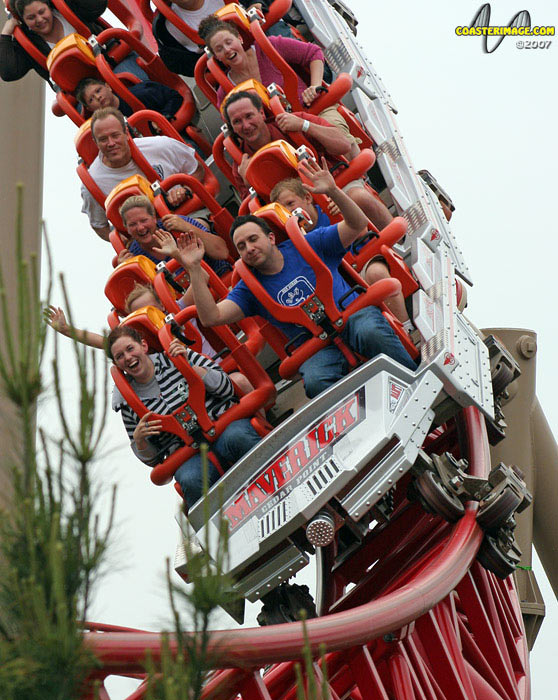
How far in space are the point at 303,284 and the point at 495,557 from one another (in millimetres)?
1531

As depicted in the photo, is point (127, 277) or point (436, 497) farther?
point (127, 277)

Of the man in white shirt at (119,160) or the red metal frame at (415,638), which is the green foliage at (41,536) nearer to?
the red metal frame at (415,638)

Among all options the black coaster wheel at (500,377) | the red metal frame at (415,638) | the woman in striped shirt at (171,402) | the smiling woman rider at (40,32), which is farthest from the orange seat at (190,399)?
the smiling woman rider at (40,32)

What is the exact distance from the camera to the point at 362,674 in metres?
4.98

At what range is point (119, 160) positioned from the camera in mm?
6301

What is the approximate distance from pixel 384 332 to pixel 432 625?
1197mm

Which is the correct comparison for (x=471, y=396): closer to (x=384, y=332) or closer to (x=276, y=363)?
(x=384, y=332)

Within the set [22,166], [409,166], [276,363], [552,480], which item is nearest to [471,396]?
[276,363]

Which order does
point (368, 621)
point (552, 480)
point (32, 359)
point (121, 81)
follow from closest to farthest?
point (32, 359)
point (368, 621)
point (121, 81)
point (552, 480)

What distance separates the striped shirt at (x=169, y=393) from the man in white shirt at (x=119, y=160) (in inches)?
44.9

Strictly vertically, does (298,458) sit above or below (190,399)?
below

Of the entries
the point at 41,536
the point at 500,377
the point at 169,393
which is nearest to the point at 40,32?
the point at 169,393

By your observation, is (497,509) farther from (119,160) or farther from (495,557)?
(119,160)

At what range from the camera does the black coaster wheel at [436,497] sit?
552cm
